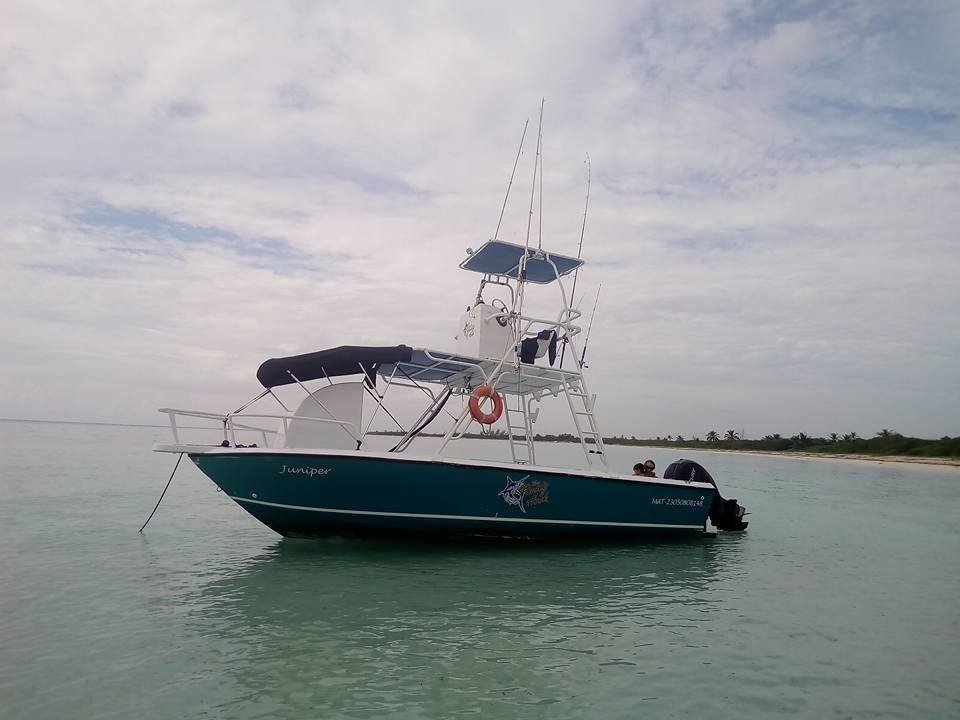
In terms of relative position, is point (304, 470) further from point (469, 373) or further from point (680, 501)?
point (680, 501)

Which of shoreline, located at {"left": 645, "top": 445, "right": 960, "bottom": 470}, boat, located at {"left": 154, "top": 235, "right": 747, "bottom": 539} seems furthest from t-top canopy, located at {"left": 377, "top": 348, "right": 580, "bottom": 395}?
shoreline, located at {"left": 645, "top": 445, "right": 960, "bottom": 470}

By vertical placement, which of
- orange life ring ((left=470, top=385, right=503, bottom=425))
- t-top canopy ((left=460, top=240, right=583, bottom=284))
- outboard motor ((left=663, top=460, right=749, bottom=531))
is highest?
t-top canopy ((left=460, top=240, right=583, bottom=284))

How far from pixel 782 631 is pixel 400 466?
5.10 metres

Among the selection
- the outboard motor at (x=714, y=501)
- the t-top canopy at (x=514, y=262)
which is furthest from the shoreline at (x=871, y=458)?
the t-top canopy at (x=514, y=262)

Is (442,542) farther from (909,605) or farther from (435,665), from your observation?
(909,605)

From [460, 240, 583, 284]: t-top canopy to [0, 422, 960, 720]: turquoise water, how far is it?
5092 millimetres

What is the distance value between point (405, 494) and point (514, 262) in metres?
4.95

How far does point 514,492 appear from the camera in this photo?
948 centimetres

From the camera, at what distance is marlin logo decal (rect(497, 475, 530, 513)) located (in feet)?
30.8

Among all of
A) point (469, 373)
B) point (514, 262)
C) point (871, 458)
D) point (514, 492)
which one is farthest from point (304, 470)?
point (871, 458)

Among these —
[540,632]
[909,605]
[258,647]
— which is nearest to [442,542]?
[540,632]

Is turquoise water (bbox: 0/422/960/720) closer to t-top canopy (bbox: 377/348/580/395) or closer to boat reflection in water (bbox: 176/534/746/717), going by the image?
boat reflection in water (bbox: 176/534/746/717)

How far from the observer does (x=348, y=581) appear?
7664mm

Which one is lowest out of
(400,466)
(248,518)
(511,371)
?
(248,518)
